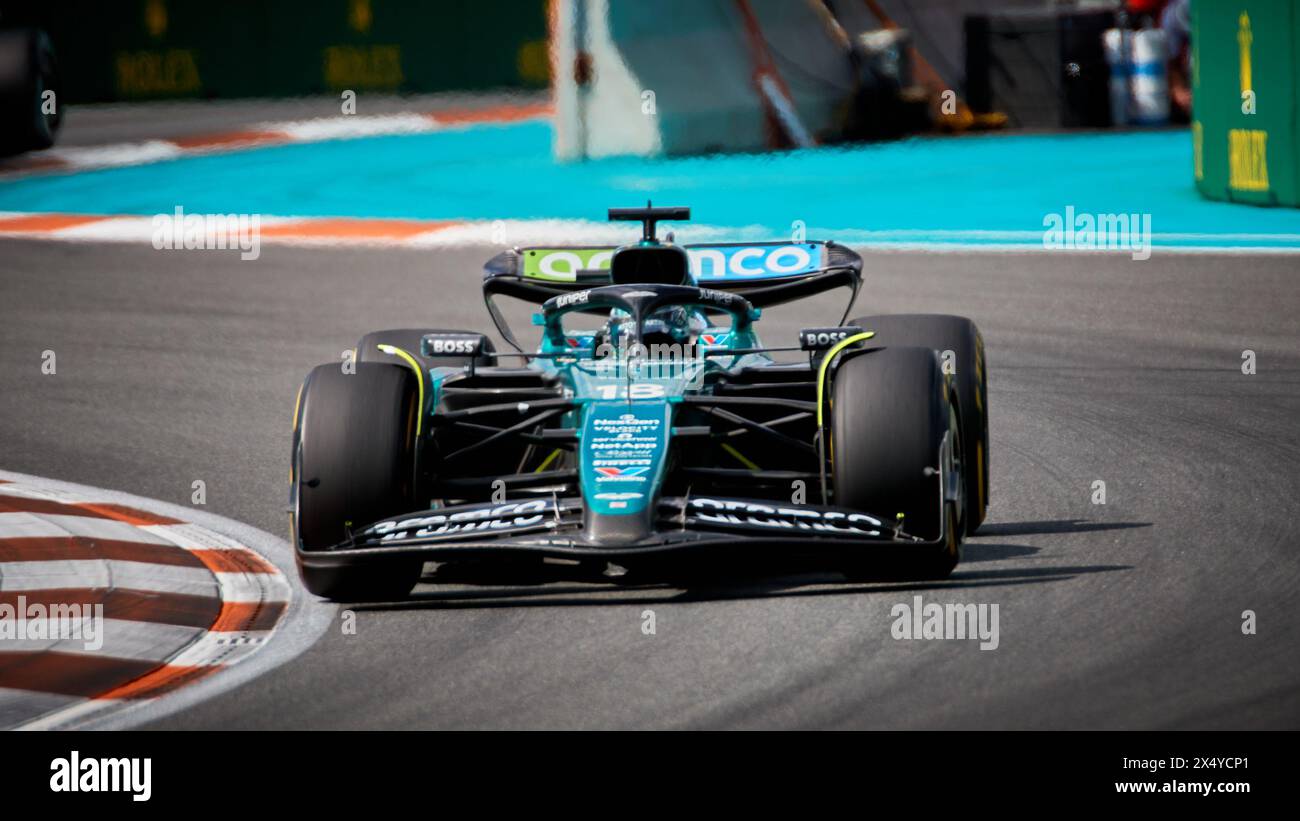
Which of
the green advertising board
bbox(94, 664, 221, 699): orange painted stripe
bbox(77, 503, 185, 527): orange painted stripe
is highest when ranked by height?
the green advertising board

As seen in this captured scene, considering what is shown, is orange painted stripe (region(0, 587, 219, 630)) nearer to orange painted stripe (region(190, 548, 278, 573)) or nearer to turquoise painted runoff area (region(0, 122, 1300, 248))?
orange painted stripe (region(190, 548, 278, 573))

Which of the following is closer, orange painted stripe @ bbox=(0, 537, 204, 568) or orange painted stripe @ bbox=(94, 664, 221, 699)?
orange painted stripe @ bbox=(94, 664, 221, 699)

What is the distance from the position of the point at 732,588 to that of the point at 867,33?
63.9ft

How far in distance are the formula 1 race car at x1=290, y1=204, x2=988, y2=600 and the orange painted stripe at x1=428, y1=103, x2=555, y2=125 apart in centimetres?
2284

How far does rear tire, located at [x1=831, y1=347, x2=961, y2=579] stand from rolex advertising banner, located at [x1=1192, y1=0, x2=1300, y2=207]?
1119 cm

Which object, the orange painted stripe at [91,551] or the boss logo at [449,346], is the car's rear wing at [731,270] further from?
the orange painted stripe at [91,551]

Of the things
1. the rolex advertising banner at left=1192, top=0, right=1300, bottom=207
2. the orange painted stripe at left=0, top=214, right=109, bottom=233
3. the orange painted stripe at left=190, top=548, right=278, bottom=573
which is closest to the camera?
the orange painted stripe at left=190, top=548, right=278, bottom=573

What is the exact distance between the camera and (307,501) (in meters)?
7.36

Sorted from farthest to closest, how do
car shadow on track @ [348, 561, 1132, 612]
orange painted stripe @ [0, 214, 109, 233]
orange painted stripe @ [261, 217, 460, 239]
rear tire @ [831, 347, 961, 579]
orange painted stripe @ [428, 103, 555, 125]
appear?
orange painted stripe @ [428, 103, 555, 125] → orange painted stripe @ [0, 214, 109, 233] → orange painted stripe @ [261, 217, 460, 239] → car shadow on track @ [348, 561, 1132, 612] → rear tire @ [831, 347, 961, 579]

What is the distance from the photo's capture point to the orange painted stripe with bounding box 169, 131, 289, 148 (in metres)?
27.7

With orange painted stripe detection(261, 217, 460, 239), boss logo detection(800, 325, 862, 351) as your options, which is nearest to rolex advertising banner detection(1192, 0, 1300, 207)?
orange painted stripe detection(261, 217, 460, 239)

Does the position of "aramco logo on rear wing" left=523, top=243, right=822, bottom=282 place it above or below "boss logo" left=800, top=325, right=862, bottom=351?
above

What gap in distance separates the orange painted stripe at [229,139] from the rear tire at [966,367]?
65.7 ft
